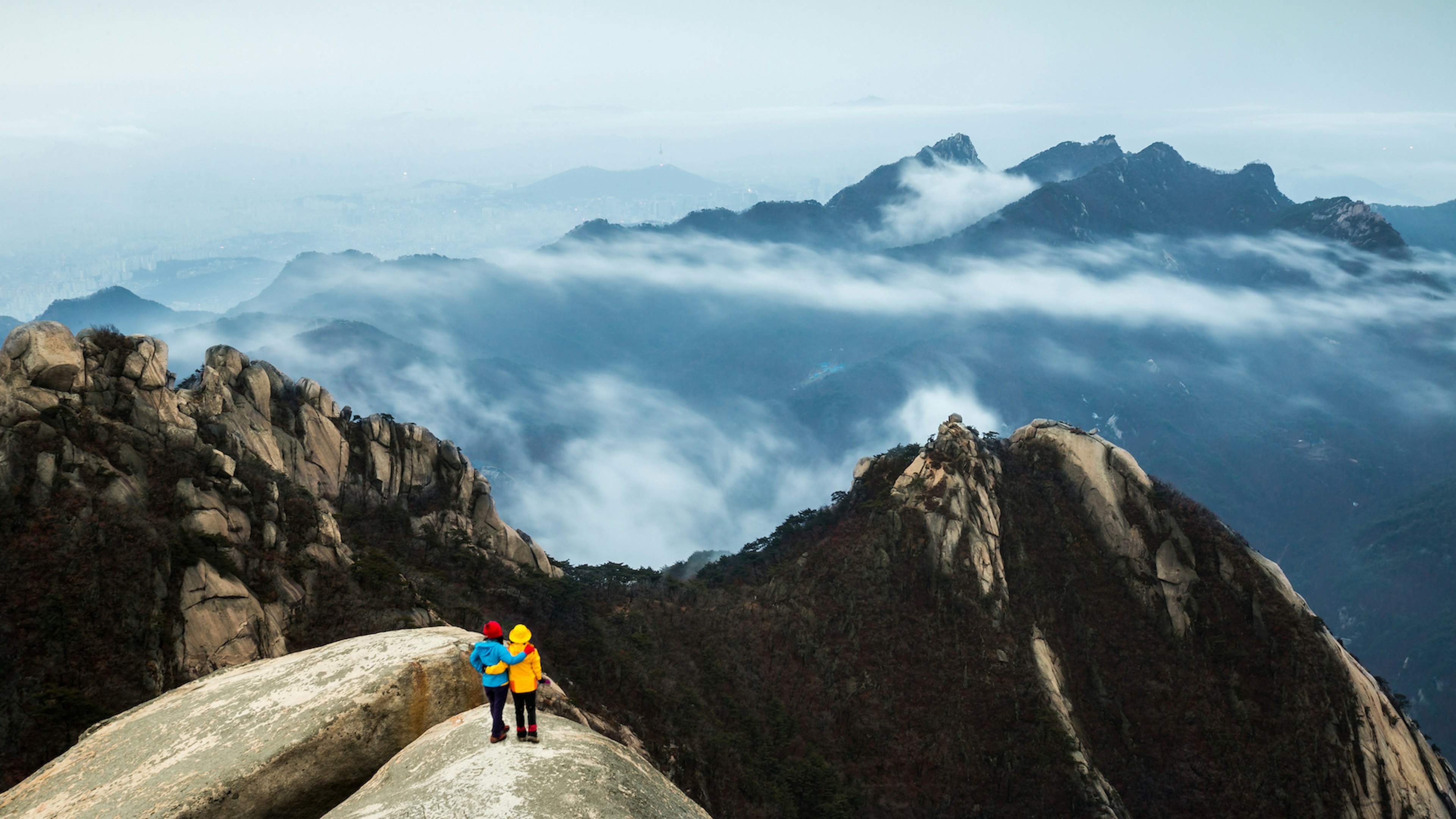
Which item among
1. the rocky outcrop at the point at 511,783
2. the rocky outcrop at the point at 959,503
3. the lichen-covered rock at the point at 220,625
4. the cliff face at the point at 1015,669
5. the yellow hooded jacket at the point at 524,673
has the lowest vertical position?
the cliff face at the point at 1015,669

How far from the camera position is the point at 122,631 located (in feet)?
104

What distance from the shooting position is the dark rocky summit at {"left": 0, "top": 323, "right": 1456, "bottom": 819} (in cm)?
3306

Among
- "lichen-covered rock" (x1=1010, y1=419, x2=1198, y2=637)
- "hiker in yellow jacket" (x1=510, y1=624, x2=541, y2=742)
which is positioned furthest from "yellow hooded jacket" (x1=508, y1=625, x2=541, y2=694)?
"lichen-covered rock" (x1=1010, y1=419, x2=1198, y2=637)

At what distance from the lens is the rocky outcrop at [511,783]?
15203 mm

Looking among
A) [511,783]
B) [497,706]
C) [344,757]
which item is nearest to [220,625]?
[344,757]

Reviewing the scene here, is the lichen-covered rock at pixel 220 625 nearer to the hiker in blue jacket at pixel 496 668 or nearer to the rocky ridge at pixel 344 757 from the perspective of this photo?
the rocky ridge at pixel 344 757

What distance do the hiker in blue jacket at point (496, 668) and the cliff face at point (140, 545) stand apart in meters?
19.4

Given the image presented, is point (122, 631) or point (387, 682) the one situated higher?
point (387, 682)

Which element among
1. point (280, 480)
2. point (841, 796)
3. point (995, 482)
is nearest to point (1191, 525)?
point (995, 482)

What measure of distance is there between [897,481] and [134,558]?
59955mm

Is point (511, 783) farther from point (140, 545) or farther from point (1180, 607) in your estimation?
point (1180, 607)

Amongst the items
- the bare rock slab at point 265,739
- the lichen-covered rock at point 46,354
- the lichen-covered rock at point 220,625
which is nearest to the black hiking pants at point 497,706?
the bare rock slab at point 265,739

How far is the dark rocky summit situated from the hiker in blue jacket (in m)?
6.75

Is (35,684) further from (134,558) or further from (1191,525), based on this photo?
(1191,525)
